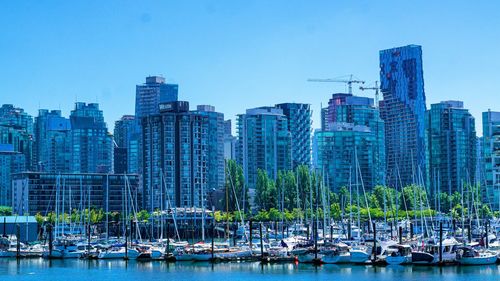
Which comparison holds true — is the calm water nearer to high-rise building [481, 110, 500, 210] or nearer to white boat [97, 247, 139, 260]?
white boat [97, 247, 139, 260]

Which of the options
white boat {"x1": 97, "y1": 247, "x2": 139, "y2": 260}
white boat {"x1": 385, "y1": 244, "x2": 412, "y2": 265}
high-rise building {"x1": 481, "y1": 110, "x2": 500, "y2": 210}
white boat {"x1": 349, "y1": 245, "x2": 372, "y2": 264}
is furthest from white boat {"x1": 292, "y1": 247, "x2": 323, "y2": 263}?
high-rise building {"x1": 481, "y1": 110, "x2": 500, "y2": 210}

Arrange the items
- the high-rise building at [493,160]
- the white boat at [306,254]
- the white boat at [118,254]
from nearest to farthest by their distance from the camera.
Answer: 1. the white boat at [306,254]
2. the white boat at [118,254]
3. the high-rise building at [493,160]

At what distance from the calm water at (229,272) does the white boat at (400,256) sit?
60 cm

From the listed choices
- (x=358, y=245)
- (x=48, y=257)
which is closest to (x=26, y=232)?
(x=48, y=257)

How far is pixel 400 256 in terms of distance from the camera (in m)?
95.2

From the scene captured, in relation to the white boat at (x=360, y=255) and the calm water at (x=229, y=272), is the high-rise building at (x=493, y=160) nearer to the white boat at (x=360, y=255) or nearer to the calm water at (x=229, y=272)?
the white boat at (x=360, y=255)

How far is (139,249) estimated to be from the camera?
118 meters

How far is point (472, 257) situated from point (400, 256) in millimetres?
6611

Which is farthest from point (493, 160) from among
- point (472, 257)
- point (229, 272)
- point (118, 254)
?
point (229, 272)

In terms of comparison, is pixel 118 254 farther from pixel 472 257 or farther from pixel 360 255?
pixel 472 257

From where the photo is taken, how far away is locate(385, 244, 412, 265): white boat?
312 feet

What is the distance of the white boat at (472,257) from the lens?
93.4 meters

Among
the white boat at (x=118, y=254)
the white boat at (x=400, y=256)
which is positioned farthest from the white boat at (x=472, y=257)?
the white boat at (x=118, y=254)

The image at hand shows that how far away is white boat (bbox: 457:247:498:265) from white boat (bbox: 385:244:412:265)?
15.7 feet
